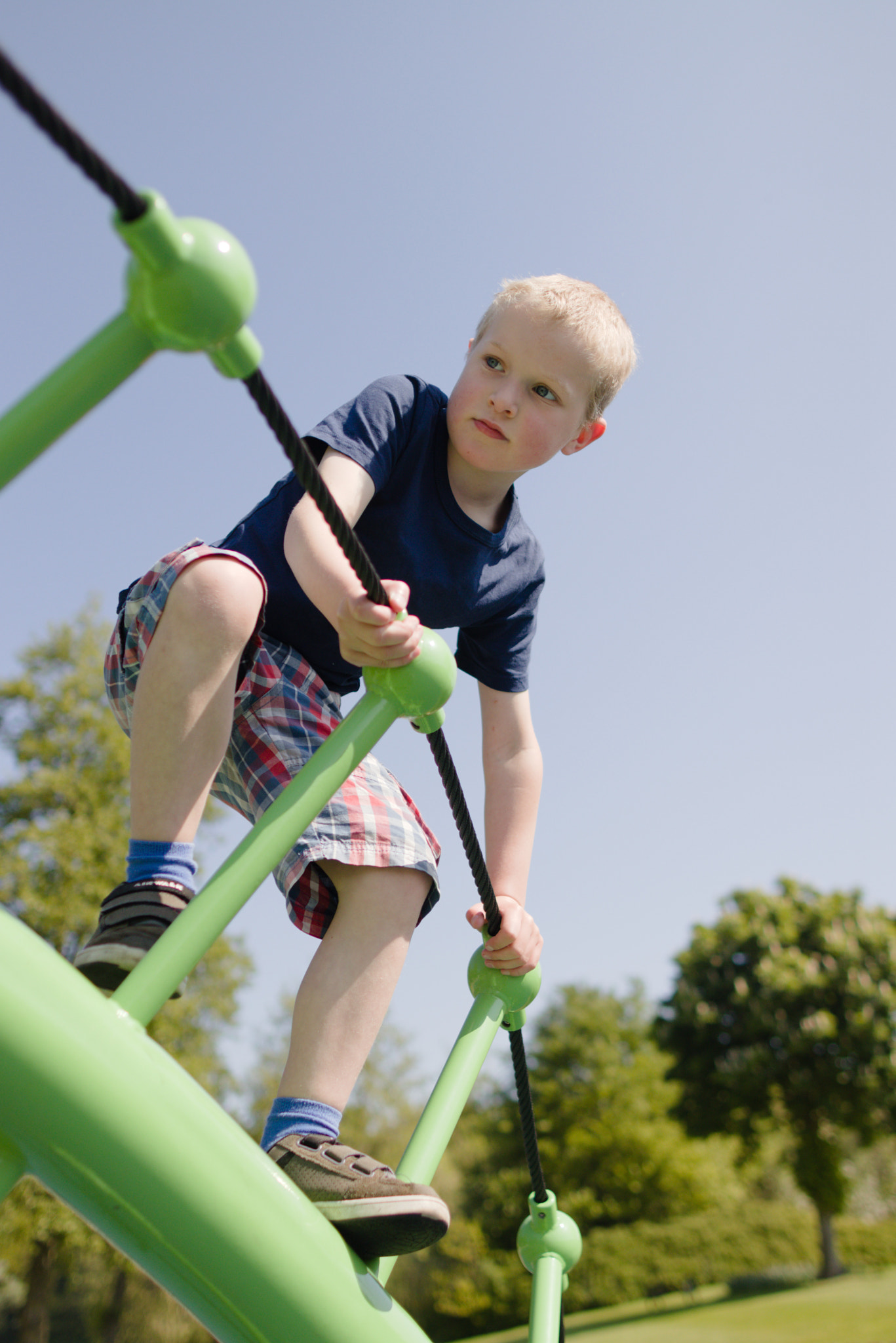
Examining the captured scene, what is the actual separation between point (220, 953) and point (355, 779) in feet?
40.6

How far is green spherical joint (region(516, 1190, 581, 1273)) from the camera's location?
72.8 inches

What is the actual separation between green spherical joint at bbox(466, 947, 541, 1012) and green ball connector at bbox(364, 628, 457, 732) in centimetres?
73

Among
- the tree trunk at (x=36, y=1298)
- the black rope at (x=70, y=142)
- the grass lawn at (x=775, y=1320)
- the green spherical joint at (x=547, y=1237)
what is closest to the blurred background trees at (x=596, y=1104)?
the tree trunk at (x=36, y=1298)

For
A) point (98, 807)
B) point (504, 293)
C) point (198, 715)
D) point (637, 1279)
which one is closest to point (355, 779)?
point (198, 715)

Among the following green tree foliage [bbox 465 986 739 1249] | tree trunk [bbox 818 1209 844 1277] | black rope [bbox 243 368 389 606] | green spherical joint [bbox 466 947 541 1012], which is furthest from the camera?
green tree foliage [bbox 465 986 739 1249]

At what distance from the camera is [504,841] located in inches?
79.4

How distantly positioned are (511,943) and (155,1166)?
0.93 m

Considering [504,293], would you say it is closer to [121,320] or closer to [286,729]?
[286,729]

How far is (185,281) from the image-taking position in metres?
0.83

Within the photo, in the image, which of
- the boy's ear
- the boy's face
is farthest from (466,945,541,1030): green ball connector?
the boy's ear

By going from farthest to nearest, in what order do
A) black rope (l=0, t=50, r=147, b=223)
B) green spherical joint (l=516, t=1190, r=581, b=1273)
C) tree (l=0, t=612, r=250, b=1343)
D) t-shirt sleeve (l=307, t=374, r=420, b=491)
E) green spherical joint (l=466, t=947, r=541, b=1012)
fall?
tree (l=0, t=612, r=250, b=1343), green spherical joint (l=516, t=1190, r=581, b=1273), green spherical joint (l=466, t=947, r=541, b=1012), t-shirt sleeve (l=307, t=374, r=420, b=491), black rope (l=0, t=50, r=147, b=223)

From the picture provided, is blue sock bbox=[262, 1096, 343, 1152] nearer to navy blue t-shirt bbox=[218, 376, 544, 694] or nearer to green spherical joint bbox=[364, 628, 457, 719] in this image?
green spherical joint bbox=[364, 628, 457, 719]

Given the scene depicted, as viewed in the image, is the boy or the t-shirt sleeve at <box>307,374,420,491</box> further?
the t-shirt sleeve at <box>307,374,420,491</box>

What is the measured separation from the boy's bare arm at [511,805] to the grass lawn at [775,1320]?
40.0 feet
